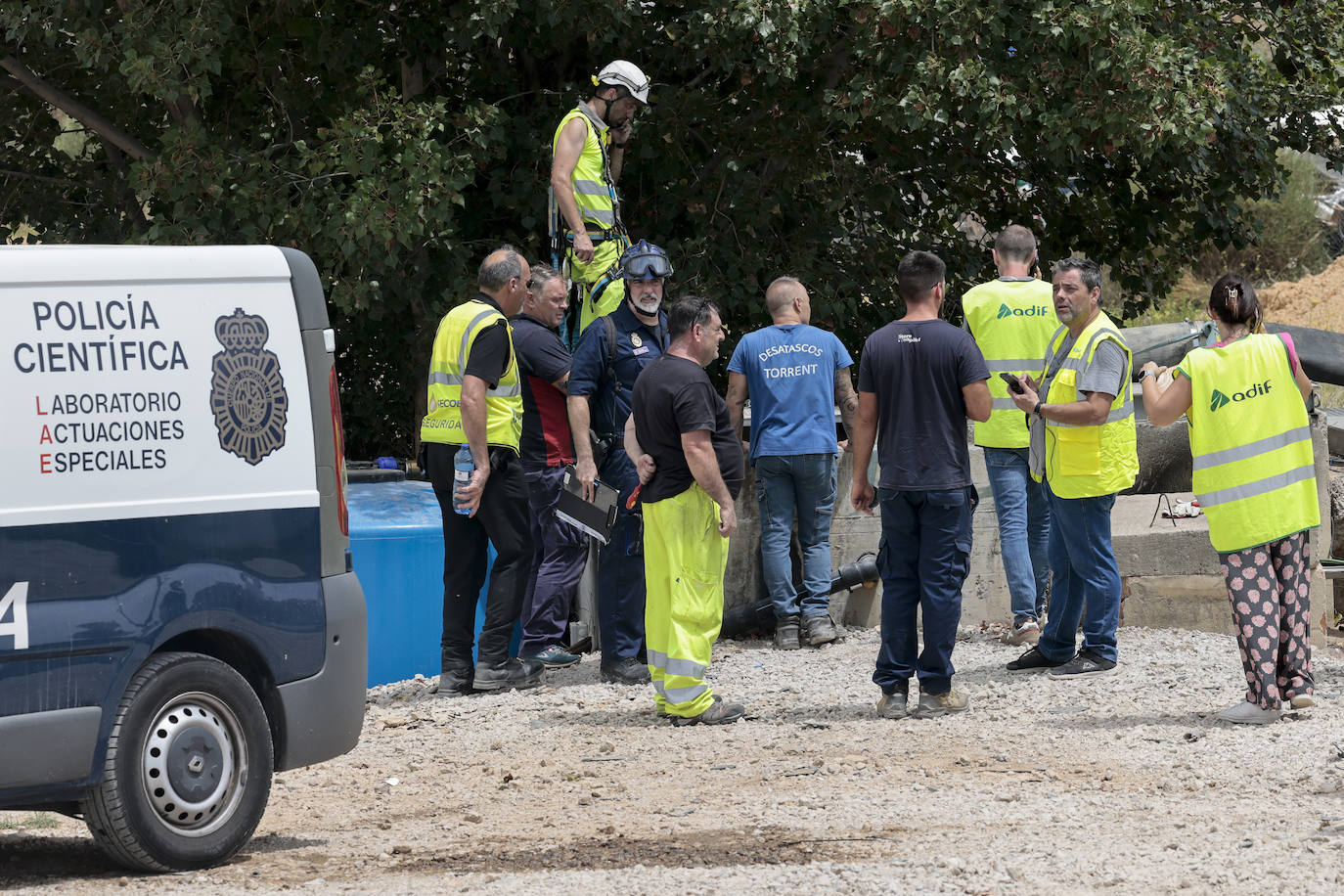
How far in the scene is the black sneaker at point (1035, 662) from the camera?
28.5 ft

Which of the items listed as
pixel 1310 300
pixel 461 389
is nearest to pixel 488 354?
pixel 461 389

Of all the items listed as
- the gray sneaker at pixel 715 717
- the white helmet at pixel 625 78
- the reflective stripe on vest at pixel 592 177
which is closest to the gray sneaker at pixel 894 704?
the gray sneaker at pixel 715 717

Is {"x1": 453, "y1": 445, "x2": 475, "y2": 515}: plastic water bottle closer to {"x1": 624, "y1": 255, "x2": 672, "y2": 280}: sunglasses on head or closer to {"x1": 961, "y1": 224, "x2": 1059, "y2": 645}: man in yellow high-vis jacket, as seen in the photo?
{"x1": 624, "y1": 255, "x2": 672, "y2": 280}: sunglasses on head

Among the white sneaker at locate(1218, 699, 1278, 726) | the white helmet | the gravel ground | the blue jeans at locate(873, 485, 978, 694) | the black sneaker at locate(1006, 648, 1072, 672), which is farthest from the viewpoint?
the white helmet

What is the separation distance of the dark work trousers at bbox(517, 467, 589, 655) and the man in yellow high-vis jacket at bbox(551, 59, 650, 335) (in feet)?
3.38

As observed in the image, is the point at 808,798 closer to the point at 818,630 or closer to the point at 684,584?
the point at 684,584

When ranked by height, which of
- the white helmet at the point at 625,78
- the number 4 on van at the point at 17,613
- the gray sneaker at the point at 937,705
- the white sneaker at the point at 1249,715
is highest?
the white helmet at the point at 625,78

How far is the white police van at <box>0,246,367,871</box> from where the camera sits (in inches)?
201

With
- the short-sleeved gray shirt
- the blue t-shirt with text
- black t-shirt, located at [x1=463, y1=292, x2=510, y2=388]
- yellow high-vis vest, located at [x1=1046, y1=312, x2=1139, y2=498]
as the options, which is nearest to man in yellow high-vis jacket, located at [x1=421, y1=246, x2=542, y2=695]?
black t-shirt, located at [x1=463, y1=292, x2=510, y2=388]

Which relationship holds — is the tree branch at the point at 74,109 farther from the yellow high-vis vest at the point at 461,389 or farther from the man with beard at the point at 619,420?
the man with beard at the point at 619,420

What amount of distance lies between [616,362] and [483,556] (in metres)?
1.22

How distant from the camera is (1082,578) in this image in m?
8.38

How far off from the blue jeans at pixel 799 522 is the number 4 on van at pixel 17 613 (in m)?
5.32

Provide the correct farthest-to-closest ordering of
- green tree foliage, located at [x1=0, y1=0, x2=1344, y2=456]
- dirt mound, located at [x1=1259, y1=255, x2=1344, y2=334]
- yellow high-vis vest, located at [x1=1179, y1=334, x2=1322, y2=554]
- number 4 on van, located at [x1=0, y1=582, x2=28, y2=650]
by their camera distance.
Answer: dirt mound, located at [x1=1259, y1=255, x2=1344, y2=334] < green tree foliage, located at [x1=0, y1=0, x2=1344, y2=456] < yellow high-vis vest, located at [x1=1179, y1=334, x2=1322, y2=554] < number 4 on van, located at [x1=0, y1=582, x2=28, y2=650]
